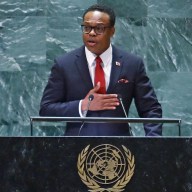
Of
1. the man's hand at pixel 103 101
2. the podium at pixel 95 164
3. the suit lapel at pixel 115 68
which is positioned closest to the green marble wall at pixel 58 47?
the suit lapel at pixel 115 68

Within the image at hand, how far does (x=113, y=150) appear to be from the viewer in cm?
373

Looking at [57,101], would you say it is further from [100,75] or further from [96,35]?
[96,35]

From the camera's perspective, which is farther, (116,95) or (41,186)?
(116,95)

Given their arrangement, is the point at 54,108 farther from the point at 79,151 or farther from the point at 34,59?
the point at 34,59

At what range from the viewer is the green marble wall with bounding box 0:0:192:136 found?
21.6ft

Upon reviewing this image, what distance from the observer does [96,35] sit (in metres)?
4.61

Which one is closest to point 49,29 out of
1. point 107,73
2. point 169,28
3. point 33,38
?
point 33,38

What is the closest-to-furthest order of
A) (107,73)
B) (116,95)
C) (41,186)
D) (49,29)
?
(41,186) < (116,95) < (107,73) < (49,29)

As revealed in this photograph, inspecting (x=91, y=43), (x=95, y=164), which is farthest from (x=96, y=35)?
(x=95, y=164)

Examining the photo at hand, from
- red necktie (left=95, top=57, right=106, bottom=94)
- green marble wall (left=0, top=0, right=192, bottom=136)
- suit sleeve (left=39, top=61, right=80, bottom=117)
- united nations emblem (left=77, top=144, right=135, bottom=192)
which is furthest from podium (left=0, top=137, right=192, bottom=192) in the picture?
green marble wall (left=0, top=0, right=192, bottom=136)

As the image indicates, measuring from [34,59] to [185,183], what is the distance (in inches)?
120

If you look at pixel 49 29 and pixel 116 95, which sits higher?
pixel 116 95

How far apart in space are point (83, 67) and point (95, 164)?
1085mm

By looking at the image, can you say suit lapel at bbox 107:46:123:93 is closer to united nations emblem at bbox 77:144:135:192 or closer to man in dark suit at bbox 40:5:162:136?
man in dark suit at bbox 40:5:162:136
